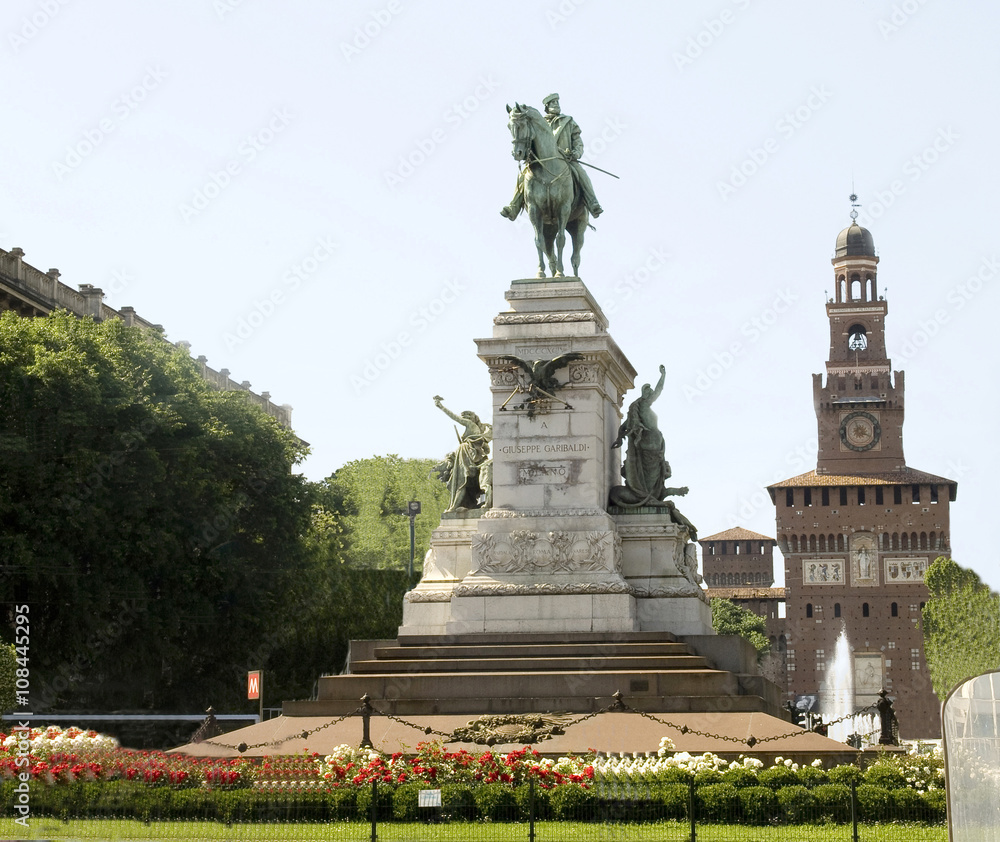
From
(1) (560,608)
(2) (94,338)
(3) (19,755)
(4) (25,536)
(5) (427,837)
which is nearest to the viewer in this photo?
(5) (427,837)

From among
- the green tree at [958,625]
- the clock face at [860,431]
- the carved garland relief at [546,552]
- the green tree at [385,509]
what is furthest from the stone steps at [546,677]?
the clock face at [860,431]

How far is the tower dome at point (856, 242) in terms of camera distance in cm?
13838

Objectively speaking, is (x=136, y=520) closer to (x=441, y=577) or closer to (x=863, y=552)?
(x=441, y=577)

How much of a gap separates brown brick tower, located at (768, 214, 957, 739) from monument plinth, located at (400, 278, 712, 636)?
95.0 m

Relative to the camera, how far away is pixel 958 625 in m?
85.4

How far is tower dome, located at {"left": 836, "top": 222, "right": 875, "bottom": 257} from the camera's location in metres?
138

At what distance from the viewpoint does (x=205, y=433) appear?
44.0 m

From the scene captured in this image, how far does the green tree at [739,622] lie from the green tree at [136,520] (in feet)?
249

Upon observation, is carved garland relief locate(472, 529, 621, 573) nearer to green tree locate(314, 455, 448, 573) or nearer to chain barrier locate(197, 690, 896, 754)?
chain barrier locate(197, 690, 896, 754)

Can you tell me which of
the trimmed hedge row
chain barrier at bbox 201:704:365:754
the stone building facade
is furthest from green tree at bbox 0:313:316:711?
the stone building facade

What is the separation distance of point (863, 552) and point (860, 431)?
37.6ft

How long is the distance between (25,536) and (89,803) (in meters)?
20.5

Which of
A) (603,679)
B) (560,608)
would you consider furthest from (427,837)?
(560,608)

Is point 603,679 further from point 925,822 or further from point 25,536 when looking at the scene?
point 25,536
